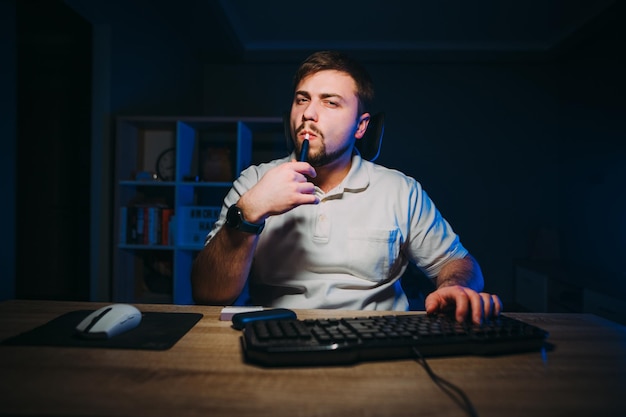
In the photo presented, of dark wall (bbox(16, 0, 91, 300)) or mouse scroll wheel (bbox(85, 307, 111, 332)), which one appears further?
dark wall (bbox(16, 0, 91, 300))

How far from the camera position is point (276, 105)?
4.18 m

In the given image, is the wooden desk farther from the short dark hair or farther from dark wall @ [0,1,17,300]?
dark wall @ [0,1,17,300]

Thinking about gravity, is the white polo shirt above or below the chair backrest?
below

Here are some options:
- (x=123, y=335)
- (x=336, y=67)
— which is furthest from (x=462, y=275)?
(x=123, y=335)

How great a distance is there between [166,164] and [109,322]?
239 cm

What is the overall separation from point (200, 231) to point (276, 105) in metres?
1.91

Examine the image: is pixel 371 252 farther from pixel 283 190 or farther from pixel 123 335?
pixel 123 335

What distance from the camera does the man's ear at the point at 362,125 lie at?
1.49 metres

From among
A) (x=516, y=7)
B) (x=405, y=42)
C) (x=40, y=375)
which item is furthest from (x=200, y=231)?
(x=516, y=7)

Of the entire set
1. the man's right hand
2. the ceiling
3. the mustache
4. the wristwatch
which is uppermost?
the ceiling

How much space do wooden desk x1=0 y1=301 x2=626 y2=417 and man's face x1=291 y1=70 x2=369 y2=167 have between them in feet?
2.55

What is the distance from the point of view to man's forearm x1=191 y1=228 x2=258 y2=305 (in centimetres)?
112

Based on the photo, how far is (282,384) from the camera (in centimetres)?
53

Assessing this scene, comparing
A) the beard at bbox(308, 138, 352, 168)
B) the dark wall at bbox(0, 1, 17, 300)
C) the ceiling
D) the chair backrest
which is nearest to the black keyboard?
the beard at bbox(308, 138, 352, 168)
